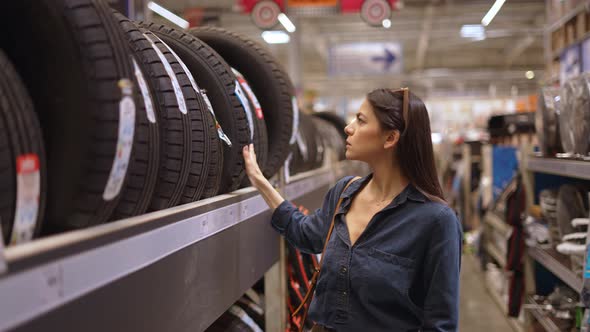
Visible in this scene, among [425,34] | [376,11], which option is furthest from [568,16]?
[425,34]

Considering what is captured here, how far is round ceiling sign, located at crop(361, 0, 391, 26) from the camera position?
26.8 feet

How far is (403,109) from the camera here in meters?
1.75

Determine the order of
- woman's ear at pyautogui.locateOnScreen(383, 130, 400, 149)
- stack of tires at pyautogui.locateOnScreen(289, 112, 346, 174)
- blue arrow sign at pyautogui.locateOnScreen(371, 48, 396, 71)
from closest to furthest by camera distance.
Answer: woman's ear at pyautogui.locateOnScreen(383, 130, 400, 149)
stack of tires at pyautogui.locateOnScreen(289, 112, 346, 174)
blue arrow sign at pyautogui.locateOnScreen(371, 48, 396, 71)

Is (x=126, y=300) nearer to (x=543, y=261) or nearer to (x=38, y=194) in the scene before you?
(x=38, y=194)

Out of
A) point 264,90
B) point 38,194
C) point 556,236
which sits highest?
point 264,90

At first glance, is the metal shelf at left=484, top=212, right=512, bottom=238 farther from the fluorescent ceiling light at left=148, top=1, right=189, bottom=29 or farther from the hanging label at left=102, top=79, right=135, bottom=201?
the fluorescent ceiling light at left=148, top=1, right=189, bottom=29

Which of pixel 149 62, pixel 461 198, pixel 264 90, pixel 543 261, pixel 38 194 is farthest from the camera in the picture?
pixel 461 198

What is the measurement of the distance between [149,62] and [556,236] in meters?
2.88

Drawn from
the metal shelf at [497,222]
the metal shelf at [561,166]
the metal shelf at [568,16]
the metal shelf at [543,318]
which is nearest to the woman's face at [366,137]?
the metal shelf at [561,166]

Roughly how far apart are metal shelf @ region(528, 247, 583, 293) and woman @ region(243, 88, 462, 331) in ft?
4.07

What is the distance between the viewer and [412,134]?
1.75 meters

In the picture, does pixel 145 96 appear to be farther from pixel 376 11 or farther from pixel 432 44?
pixel 432 44

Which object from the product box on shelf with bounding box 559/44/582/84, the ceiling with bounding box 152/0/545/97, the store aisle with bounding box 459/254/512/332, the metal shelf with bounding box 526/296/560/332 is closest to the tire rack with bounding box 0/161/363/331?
the metal shelf with bounding box 526/296/560/332

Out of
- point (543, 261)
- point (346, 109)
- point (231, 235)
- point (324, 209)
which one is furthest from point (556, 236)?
point (346, 109)
